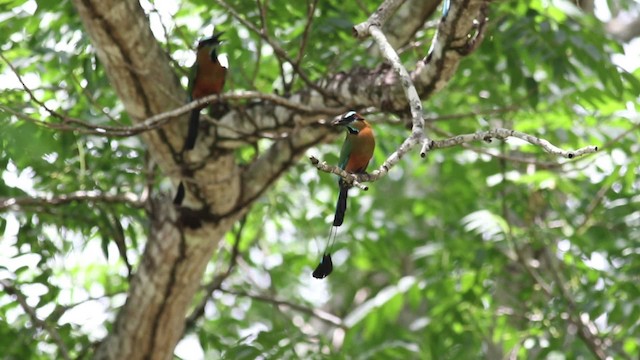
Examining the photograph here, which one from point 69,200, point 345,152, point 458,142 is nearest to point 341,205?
point 345,152

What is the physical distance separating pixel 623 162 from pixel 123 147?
2760 mm

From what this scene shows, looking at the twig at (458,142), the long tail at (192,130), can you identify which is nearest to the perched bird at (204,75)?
the long tail at (192,130)

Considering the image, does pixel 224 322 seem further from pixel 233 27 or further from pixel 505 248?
pixel 233 27

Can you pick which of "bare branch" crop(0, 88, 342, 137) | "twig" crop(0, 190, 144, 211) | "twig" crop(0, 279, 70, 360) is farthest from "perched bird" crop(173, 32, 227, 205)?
"twig" crop(0, 279, 70, 360)

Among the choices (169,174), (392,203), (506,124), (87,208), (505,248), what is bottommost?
(392,203)

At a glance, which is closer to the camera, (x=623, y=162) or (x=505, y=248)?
(x=623, y=162)

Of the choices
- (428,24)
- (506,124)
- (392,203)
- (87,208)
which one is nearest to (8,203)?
(87,208)

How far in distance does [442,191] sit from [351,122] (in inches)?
157

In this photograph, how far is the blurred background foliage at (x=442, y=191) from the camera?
4.55 m

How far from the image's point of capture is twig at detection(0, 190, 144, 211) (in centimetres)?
453

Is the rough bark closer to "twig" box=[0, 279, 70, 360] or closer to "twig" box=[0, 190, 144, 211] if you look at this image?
"twig" box=[0, 190, 144, 211]

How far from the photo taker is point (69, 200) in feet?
15.2

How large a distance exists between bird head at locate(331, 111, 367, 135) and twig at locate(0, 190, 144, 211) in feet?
5.86

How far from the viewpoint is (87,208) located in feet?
16.8
